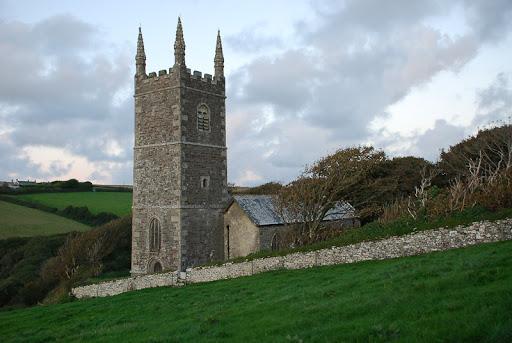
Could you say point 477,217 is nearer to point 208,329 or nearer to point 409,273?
point 409,273

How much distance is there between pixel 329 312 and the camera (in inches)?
375

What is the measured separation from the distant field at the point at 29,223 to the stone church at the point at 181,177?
24.0 metres

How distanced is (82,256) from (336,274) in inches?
1160

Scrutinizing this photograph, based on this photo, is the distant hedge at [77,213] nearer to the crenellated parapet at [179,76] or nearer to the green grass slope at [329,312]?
the crenellated parapet at [179,76]

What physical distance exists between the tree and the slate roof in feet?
2.23

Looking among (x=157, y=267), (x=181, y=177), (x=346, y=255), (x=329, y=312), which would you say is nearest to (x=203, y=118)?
(x=181, y=177)

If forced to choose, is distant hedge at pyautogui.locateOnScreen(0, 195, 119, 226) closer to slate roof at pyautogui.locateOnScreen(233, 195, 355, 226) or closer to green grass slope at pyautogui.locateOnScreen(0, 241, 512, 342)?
slate roof at pyautogui.locateOnScreen(233, 195, 355, 226)

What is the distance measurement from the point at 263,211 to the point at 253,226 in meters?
1.53

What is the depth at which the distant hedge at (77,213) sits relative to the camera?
5566 cm

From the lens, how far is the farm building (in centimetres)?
2864

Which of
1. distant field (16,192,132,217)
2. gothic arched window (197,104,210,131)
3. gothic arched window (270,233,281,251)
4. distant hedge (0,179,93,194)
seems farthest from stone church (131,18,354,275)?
distant hedge (0,179,93,194)

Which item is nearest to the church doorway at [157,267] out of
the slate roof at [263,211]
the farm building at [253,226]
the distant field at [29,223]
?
the farm building at [253,226]

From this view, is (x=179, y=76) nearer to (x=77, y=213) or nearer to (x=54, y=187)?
(x=77, y=213)

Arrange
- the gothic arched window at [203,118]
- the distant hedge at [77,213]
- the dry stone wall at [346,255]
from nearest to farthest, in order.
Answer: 1. the dry stone wall at [346,255]
2. the gothic arched window at [203,118]
3. the distant hedge at [77,213]
